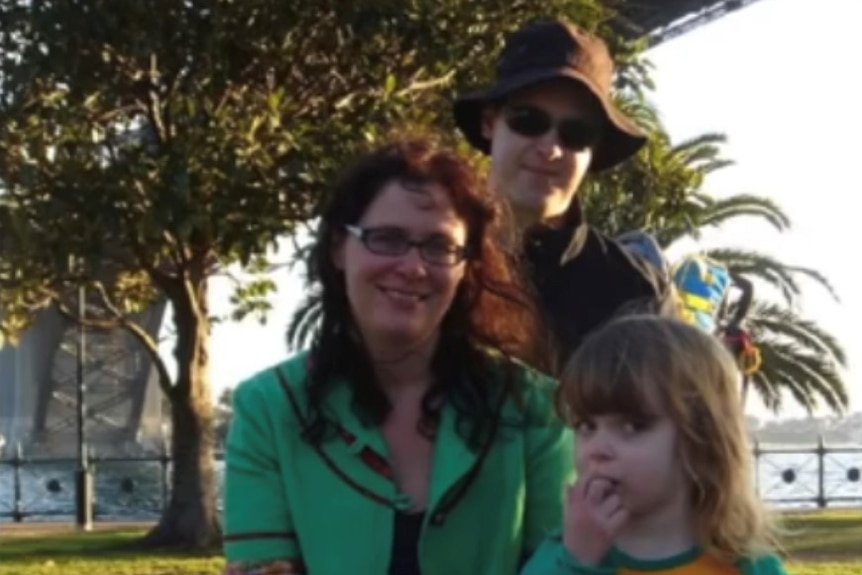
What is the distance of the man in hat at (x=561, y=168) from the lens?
130 inches

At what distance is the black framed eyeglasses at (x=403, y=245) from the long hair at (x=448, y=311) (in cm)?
6

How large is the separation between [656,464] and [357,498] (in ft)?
1.55

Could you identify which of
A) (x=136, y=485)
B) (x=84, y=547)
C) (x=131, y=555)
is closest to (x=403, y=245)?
(x=131, y=555)

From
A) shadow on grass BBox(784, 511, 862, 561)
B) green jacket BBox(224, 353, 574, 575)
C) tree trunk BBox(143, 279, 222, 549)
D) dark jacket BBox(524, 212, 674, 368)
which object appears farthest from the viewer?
tree trunk BBox(143, 279, 222, 549)

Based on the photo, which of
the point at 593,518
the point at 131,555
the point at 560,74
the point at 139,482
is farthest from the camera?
the point at 139,482

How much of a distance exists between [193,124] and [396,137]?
11985 mm

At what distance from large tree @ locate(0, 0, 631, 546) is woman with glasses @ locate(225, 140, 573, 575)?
1066 cm

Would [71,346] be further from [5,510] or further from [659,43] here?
[659,43]

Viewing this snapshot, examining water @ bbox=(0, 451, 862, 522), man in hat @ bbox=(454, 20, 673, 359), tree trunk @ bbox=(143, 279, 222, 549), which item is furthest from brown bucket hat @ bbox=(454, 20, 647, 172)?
water @ bbox=(0, 451, 862, 522)

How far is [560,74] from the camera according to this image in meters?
3.30

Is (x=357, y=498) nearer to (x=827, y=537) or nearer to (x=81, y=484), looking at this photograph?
(x=827, y=537)

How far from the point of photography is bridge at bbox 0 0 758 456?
3788 centimetres

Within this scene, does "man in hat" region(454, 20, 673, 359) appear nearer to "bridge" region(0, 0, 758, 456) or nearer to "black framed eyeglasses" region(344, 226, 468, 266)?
"black framed eyeglasses" region(344, 226, 468, 266)

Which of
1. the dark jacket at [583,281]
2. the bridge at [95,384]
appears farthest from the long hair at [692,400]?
the bridge at [95,384]
